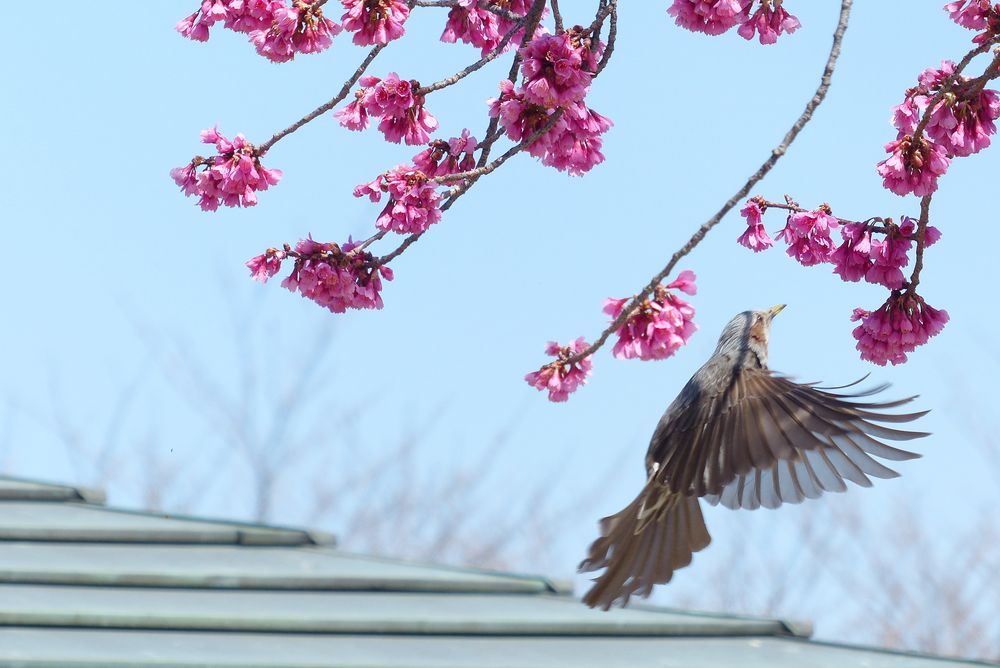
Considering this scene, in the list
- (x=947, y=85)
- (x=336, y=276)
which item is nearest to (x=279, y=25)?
(x=336, y=276)

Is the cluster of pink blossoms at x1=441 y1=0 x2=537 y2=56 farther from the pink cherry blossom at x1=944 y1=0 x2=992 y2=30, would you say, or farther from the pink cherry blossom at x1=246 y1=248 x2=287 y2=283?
the pink cherry blossom at x1=944 y1=0 x2=992 y2=30

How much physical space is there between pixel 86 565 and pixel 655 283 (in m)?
3.85

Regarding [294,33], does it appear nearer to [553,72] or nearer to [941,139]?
[553,72]

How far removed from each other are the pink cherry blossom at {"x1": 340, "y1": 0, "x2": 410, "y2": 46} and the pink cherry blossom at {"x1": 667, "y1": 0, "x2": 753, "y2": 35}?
0.61m

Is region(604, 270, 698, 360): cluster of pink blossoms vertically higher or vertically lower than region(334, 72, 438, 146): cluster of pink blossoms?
lower

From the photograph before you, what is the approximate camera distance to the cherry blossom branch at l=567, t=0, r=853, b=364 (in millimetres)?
2648

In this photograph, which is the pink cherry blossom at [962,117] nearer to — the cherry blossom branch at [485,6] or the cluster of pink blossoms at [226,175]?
the cherry blossom branch at [485,6]

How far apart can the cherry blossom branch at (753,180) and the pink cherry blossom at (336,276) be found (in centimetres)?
56

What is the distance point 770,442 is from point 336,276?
1186mm

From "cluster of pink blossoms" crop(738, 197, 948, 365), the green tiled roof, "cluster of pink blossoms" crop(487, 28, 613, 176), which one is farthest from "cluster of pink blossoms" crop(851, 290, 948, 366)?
the green tiled roof

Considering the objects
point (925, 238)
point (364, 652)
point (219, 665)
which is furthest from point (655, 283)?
point (364, 652)

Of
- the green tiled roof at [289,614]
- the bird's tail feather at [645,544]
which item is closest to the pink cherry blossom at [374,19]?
the bird's tail feather at [645,544]

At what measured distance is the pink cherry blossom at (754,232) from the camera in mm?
3357

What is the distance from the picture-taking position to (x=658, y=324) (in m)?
3.09
